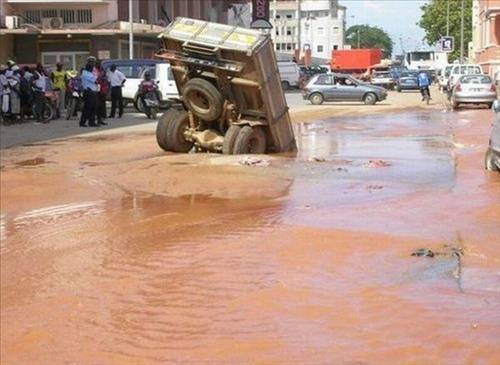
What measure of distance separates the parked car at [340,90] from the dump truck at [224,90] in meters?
22.2

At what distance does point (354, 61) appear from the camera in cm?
7906

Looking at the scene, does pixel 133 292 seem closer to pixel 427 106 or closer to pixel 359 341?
pixel 359 341

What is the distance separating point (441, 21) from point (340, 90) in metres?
58.0

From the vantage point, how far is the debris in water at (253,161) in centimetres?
1454

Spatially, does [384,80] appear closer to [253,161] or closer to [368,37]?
[253,161]

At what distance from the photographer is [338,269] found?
298 inches

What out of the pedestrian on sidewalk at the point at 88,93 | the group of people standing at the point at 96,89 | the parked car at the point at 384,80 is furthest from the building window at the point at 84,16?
the pedestrian on sidewalk at the point at 88,93

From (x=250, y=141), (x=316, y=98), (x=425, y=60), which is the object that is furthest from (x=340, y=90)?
(x=425, y=60)

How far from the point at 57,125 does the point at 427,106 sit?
17.1 metres

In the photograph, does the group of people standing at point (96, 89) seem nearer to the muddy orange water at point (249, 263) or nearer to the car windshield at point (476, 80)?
the muddy orange water at point (249, 263)

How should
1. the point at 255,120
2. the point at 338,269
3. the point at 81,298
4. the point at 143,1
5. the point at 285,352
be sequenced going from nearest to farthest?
the point at 285,352 < the point at 81,298 < the point at 338,269 < the point at 255,120 < the point at 143,1

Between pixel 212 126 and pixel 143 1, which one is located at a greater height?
pixel 143 1

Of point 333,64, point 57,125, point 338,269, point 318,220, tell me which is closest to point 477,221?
point 318,220

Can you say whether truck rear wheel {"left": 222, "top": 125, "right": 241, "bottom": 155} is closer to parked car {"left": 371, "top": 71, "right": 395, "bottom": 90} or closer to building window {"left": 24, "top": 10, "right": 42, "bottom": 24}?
building window {"left": 24, "top": 10, "right": 42, "bottom": 24}
